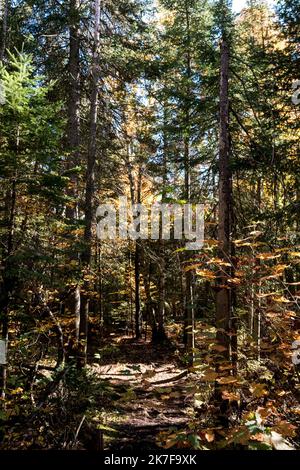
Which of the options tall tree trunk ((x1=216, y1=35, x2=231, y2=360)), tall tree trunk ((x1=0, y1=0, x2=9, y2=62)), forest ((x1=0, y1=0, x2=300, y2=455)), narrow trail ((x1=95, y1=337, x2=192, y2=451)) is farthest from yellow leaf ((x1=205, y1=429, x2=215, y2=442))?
tall tree trunk ((x1=0, y1=0, x2=9, y2=62))

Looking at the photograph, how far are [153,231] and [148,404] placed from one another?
342 inches

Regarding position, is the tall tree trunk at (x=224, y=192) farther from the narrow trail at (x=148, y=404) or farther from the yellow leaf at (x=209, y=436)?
the yellow leaf at (x=209, y=436)

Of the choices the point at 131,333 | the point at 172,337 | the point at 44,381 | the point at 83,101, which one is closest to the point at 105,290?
the point at 131,333

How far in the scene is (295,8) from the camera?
9047 millimetres

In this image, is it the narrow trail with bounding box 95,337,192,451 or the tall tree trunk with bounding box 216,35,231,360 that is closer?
the narrow trail with bounding box 95,337,192,451

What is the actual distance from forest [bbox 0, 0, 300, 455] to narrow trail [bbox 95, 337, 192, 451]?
0.23 ft

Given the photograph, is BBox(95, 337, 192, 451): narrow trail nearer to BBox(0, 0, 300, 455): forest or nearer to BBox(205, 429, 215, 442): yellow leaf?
BBox(0, 0, 300, 455): forest

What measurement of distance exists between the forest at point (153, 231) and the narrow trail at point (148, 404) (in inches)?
2.7

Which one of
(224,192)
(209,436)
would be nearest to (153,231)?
(224,192)

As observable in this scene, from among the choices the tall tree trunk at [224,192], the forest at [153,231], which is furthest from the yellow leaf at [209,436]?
the tall tree trunk at [224,192]

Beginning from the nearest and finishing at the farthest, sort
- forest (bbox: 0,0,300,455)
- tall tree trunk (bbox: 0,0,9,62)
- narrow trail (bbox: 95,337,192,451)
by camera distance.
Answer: forest (bbox: 0,0,300,455)
narrow trail (bbox: 95,337,192,451)
tall tree trunk (bbox: 0,0,9,62)

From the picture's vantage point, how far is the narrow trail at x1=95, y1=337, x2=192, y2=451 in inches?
204

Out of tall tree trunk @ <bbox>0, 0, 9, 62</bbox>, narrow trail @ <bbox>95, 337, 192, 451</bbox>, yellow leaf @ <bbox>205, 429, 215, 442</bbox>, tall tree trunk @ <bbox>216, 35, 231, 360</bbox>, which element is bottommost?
narrow trail @ <bbox>95, 337, 192, 451</bbox>

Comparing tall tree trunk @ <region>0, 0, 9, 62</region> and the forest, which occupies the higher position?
tall tree trunk @ <region>0, 0, 9, 62</region>
